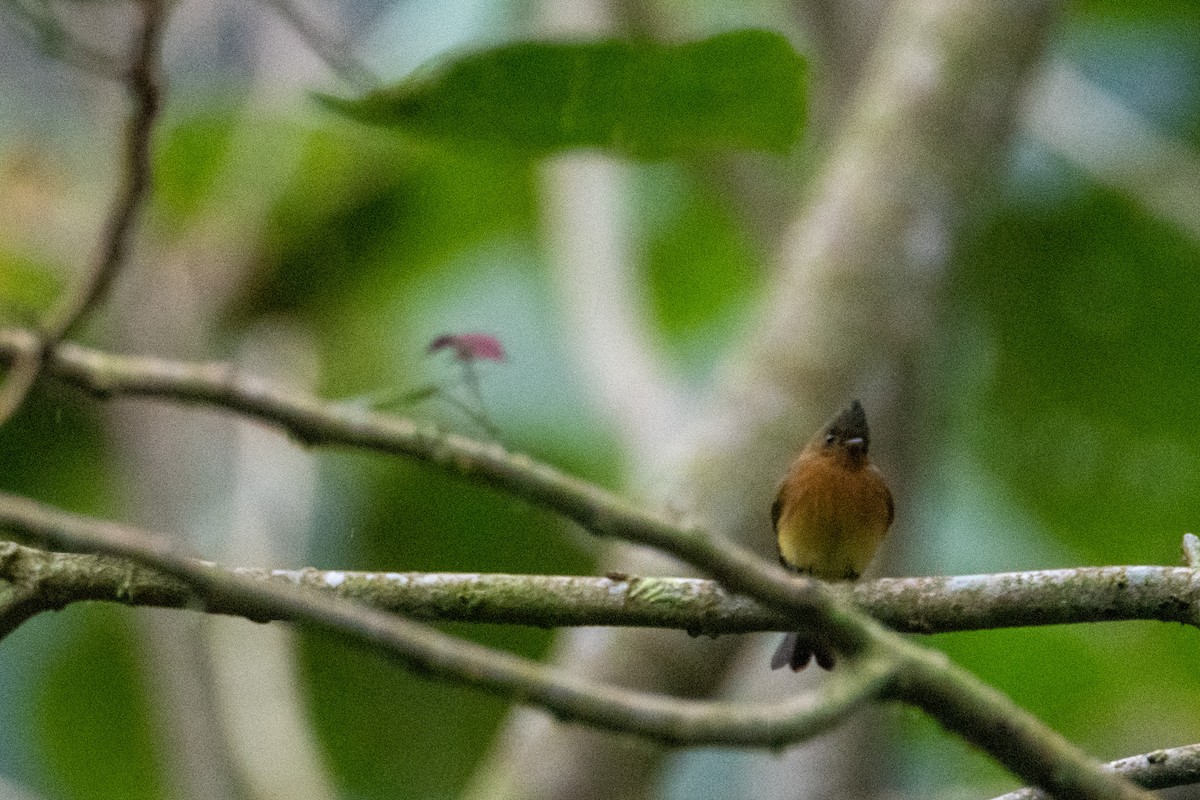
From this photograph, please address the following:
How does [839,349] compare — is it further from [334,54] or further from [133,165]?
[133,165]

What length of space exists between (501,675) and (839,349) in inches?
164

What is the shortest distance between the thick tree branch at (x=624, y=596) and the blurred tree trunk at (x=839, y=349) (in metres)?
2.31

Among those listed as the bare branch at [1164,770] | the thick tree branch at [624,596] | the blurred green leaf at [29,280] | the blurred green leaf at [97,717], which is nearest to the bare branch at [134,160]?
the thick tree branch at [624,596]

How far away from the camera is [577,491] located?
72.5 inches

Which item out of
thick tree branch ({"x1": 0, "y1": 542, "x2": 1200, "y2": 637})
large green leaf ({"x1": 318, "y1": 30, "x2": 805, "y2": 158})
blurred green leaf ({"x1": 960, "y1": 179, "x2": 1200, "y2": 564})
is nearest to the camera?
thick tree branch ({"x1": 0, "y1": 542, "x2": 1200, "y2": 637})

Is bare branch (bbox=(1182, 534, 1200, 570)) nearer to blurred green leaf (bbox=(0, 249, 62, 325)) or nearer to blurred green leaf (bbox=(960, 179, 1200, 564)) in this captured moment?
blurred green leaf (bbox=(960, 179, 1200, 564))

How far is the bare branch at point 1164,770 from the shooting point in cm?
245

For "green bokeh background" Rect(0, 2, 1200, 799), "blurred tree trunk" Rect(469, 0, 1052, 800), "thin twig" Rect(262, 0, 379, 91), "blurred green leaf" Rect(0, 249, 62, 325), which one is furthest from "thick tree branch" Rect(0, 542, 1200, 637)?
"blurred green leaf" Rect(0, 249, 62, 325)

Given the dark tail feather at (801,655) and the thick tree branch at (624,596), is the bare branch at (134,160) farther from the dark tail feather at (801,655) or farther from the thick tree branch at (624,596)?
the dark tail feather at (801,655)

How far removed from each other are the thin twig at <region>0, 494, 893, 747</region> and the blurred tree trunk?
327 cm

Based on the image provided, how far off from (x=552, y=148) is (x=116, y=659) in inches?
228

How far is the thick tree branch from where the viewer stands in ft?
8.36

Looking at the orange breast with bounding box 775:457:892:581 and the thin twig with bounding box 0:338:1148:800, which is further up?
the thin twig with bounding box 0:338:1148:800

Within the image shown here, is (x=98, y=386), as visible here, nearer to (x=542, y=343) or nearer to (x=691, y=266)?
(x=542, y=343)
